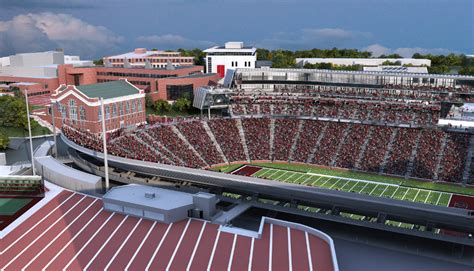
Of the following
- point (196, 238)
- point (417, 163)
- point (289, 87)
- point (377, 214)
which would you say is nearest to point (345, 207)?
point (377, 214)

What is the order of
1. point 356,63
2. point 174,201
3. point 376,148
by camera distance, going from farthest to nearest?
point 356,63 → point 376,148 → point 174,201

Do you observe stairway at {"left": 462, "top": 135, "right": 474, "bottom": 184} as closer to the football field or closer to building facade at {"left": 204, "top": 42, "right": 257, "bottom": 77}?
the football field

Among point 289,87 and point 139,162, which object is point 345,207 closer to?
point 139,162

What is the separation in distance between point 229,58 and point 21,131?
1730 inches

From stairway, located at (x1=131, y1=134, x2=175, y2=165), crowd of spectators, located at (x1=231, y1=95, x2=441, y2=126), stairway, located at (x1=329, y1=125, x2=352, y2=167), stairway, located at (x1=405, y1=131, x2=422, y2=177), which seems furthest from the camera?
crowd of spectators, located at (x1=231, y1=95, x2=441, y2=126)

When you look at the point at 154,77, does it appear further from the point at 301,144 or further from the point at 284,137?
the point at 301,144

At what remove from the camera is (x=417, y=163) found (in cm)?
4556

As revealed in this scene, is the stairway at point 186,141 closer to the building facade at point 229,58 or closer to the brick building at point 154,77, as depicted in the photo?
the brick building at point 154,77

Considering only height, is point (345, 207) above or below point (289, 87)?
below


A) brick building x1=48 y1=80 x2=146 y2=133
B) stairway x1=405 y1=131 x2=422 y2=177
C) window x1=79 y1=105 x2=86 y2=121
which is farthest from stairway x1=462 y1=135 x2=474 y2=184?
window x1=79 y1=105 x2=86 y2=121

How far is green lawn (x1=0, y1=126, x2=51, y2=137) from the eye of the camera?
2316 inches

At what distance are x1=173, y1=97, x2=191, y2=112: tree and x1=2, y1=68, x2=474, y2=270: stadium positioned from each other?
9992 millimetres

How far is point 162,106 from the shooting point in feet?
242

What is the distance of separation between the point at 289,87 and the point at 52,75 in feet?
173
